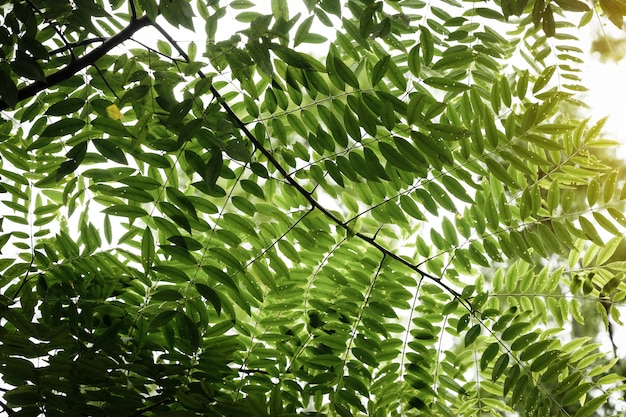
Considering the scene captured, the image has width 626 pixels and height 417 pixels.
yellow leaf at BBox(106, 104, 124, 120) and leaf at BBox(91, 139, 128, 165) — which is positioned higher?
yellow leaf at BBox(106, 104, 124, 120)

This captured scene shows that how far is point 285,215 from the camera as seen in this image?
1.59 metres

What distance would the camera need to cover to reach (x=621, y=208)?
1.66 meters

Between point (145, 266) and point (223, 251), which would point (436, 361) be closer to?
point (223, 251)

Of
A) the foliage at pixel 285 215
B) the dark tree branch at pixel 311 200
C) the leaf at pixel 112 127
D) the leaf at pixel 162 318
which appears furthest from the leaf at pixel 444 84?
the leaf at pixel 162 318

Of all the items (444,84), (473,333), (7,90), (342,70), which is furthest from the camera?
(473,333)

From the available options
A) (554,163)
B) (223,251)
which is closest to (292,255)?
(223,251)

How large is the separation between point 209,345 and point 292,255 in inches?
13.9

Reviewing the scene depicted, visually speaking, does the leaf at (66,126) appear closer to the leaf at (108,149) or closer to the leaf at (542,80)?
the leaf at (108,149)

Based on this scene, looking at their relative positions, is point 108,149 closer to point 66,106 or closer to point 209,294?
point 66,106

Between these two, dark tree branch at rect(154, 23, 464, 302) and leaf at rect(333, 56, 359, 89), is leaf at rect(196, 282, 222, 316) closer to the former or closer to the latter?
dark tree branch at rect(154, 23, 464, 302)

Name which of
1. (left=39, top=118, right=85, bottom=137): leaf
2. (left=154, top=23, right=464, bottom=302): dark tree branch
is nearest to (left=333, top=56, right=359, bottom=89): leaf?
(left=154, top=23, right=464, bottom=302): dark tree branch

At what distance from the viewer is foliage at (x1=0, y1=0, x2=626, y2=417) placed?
1.37 metres

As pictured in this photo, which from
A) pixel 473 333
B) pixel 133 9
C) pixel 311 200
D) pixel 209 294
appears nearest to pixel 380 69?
pixel 311 200

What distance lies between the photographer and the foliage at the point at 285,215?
137cm
